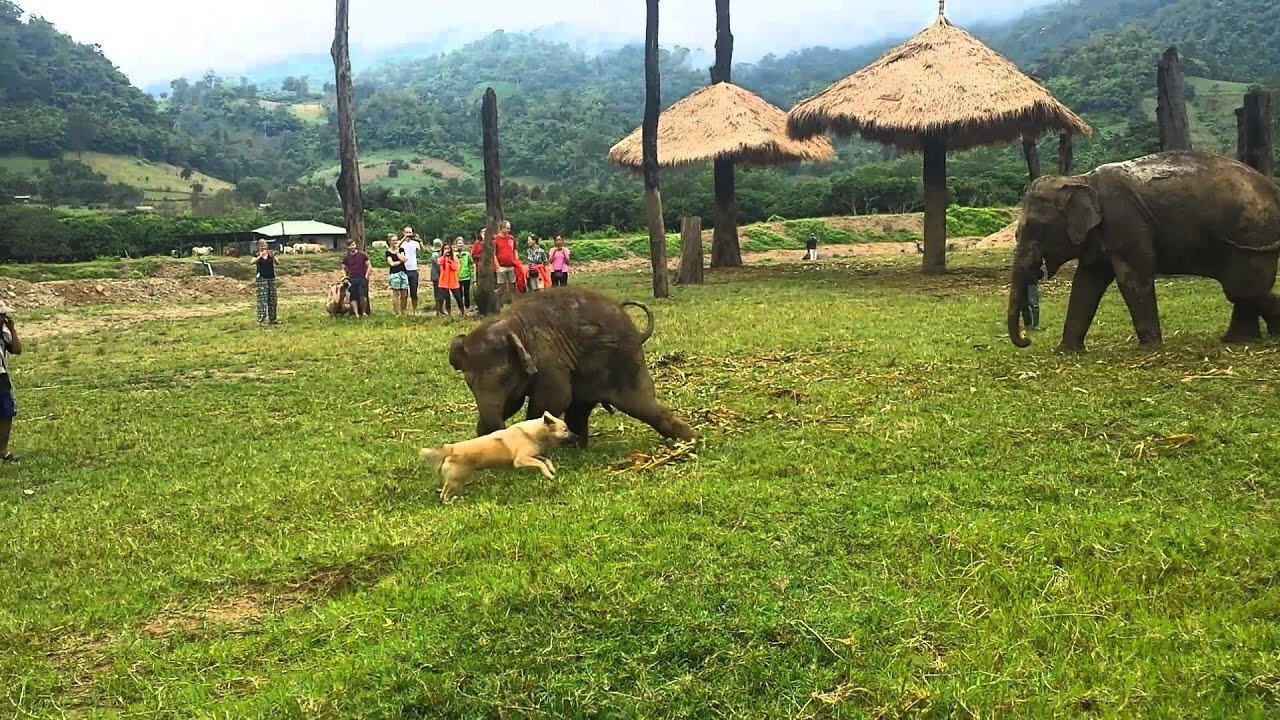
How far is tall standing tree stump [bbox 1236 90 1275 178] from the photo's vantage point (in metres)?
15.5

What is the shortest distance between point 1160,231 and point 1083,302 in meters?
0.92

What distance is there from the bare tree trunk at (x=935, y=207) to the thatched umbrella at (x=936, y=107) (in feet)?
0.07

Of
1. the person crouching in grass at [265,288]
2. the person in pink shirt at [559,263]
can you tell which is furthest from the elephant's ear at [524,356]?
the person in pink shirt at [559,263]

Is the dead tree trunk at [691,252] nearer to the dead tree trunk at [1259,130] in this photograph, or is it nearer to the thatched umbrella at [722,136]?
the thatched umbrella at [722,136]

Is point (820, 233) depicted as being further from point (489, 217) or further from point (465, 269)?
point (465, 269)

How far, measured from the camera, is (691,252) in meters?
23.6

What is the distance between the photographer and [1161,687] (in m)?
3.73

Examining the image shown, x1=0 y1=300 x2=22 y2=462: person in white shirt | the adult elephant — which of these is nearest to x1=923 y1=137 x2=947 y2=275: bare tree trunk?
the adult elephant

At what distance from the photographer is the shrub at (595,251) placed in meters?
34.1

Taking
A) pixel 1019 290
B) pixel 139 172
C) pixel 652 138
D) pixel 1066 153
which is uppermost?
pixel 139 172

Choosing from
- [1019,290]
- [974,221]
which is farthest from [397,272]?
[974,221]

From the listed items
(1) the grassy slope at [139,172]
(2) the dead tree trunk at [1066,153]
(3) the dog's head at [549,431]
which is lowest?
(3) the dog's head at [549,431]

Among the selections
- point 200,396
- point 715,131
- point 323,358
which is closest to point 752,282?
point 715,131

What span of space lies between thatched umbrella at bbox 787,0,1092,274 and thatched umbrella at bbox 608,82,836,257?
1920mm
